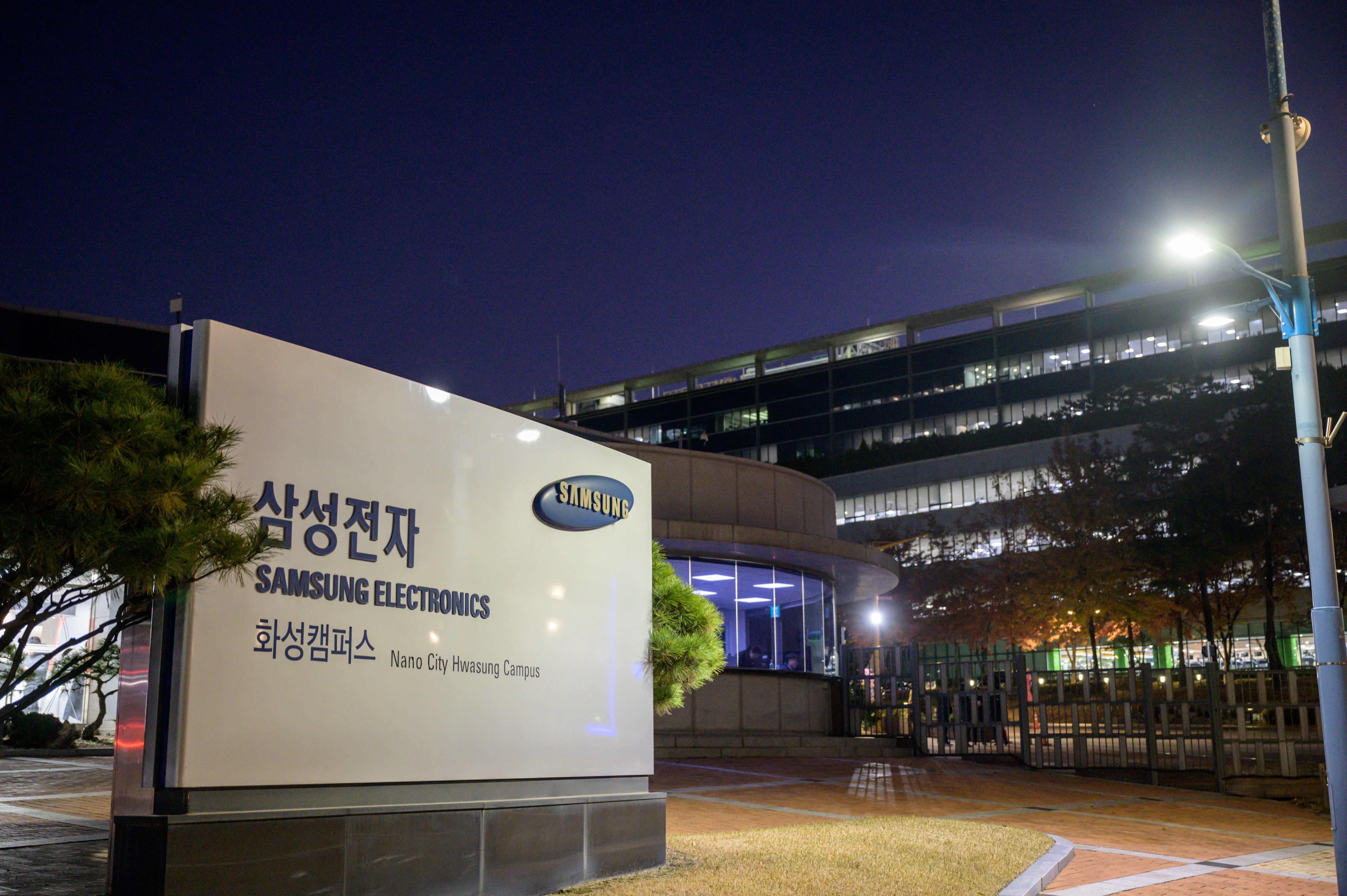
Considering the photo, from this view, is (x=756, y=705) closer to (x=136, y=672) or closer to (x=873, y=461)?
(x=136, y=672)

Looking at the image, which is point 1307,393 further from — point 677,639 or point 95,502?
point 95,502

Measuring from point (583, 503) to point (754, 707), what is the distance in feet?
52.3

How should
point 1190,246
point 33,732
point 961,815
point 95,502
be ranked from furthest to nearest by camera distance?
point 33,732 < point 961,815 < point 1190,246 < point 95,502

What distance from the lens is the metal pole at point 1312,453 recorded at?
8922 millimetres

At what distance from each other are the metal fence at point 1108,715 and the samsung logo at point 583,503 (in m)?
13.1

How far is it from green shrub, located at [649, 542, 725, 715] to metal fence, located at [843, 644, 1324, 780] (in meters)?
11.6

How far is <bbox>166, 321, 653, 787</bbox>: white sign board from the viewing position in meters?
6.16

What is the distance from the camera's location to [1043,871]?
954 centimetres

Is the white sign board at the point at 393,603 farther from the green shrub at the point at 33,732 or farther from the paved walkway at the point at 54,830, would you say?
the green shrub at the point at 33,732

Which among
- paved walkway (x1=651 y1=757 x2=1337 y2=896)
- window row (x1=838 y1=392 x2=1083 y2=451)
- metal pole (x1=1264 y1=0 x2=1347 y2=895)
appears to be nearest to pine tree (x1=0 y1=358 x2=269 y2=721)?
paved walkway (x1=651 y1=757 x2=1337 y2=896)

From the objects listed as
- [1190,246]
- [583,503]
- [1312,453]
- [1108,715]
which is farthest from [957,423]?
[583,503]

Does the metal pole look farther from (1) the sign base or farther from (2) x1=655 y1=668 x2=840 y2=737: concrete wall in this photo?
(2) x1=655 y1=668 x2=840 y2=737: concrete wall

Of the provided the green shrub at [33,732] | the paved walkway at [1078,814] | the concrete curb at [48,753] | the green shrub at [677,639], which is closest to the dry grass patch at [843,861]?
the paved walkway at [1078,814]

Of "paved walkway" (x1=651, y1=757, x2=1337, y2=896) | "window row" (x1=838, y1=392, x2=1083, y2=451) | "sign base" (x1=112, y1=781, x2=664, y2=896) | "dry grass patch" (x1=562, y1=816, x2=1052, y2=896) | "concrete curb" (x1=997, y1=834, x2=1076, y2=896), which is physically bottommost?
"paved walkway" (x1=651, y1=757, x2=1337, y2=896)
